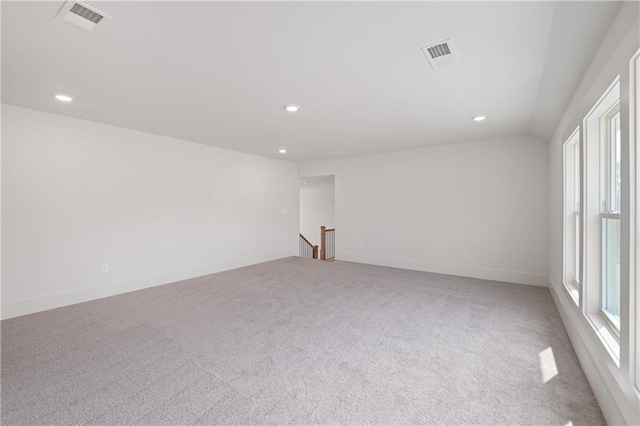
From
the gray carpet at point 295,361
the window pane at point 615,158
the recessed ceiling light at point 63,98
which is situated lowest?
the gray carpet at point 295,361

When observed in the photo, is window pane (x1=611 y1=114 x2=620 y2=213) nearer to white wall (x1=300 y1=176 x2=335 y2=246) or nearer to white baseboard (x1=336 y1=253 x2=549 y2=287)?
white baseboard (x1=336 y1=253 x2=549 y2=287)

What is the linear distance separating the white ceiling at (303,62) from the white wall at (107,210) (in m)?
0.46

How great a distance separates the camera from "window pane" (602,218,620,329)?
203cm

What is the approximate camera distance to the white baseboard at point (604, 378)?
1331 mm

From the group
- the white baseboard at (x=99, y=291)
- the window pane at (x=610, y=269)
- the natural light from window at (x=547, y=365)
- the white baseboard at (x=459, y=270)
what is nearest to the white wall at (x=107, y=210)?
the white baseboard at (x=99, y=291)

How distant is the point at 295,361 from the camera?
221 cm

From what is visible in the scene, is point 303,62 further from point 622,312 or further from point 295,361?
point 622,312

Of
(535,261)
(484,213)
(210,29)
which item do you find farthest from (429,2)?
(535,261)

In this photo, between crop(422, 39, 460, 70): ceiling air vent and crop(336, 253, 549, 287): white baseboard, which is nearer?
crop(422, 39, 460, 70): ceiling air vent

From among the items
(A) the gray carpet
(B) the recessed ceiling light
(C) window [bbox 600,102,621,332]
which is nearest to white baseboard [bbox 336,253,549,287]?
(A) the gray carpet

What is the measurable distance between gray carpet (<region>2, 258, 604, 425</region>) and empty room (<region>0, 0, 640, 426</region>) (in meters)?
0.02

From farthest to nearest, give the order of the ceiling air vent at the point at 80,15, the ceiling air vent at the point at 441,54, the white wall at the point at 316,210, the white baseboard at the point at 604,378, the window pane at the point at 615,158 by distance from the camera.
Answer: the white wall at the point at 316,210, the window pane at the point at 615,158, the ceiling air vent at the point at 441,54, the ceiling air vent at the point at 80,15, the white baseboard at the point at 604,378

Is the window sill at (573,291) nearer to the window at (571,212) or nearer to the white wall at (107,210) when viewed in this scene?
the window at (571,212)

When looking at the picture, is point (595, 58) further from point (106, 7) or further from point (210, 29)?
point (106, 7)
